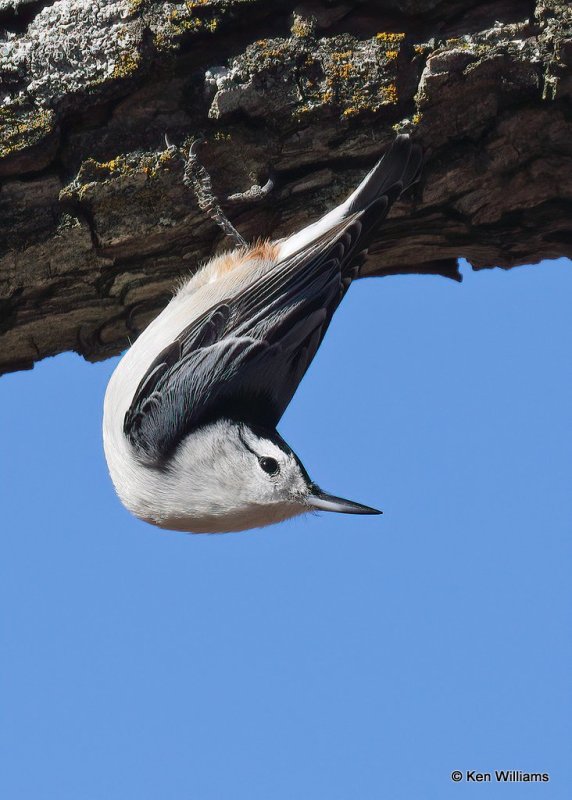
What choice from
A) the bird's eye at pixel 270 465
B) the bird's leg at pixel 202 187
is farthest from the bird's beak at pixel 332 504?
the bird's leg at pixel 202 187

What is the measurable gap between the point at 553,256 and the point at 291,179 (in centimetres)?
101

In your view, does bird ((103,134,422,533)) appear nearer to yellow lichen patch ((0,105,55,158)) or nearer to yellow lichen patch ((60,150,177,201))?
yellow lichen patch ((60,150,177,201))

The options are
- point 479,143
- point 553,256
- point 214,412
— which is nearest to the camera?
point 214,412

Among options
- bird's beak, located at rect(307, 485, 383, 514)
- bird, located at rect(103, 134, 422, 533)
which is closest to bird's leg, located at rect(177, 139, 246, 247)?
bird, located at rect(103, 134, 422, 533)

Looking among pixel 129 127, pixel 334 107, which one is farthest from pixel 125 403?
pixel 334 107

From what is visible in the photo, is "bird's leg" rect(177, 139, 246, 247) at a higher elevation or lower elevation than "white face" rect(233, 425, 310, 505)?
higher

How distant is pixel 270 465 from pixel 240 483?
Answer: 0.11 metres

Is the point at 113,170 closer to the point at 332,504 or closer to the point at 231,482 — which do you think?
the point at 231,482

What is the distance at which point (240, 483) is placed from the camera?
2.64 metres

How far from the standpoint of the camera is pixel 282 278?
9.57 feet

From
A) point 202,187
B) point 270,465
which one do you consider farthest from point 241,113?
point 270,465

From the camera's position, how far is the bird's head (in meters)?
2.58

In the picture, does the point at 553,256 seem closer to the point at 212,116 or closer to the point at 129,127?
the point at 212,116

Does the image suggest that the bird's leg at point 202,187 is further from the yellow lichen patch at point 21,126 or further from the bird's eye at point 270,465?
the bird's eye at point 270,465
